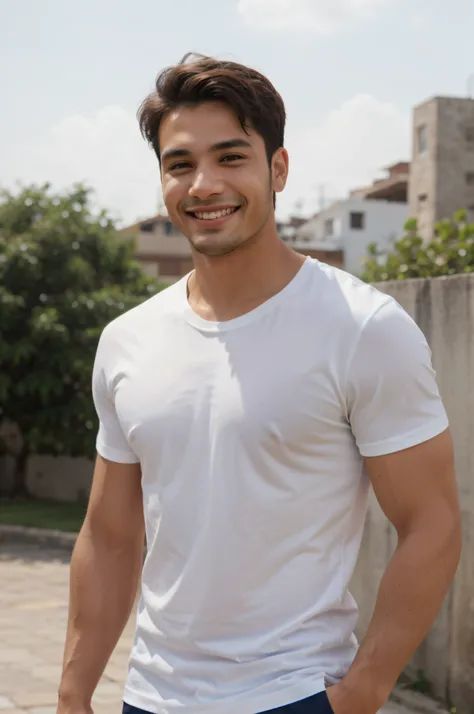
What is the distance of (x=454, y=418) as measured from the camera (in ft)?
17.5

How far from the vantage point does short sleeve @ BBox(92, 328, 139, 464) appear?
232cm

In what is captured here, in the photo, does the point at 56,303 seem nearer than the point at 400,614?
No

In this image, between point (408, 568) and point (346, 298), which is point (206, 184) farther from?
point (408, 568)

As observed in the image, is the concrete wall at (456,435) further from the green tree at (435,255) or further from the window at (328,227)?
the window at (328,227)

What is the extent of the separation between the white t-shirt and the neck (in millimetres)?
52

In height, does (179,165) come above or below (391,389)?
above

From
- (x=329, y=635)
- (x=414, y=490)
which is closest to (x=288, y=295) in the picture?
(x=414, y=490)

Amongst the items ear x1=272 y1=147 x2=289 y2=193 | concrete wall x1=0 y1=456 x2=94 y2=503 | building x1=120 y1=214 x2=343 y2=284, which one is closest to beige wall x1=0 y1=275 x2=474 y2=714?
ear x1=272 y1=147 x2=289 y2=193

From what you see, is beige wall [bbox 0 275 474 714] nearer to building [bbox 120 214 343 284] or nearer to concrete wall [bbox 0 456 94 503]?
concrete wall [bbox 0 456 94 503]

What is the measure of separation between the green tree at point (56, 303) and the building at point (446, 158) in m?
23.6

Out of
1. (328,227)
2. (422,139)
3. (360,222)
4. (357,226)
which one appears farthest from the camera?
(328,227)

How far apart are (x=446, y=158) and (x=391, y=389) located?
1597 inches

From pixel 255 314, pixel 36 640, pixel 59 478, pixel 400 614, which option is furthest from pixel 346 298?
pixel 59 478

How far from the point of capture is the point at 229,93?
215 centimetres
